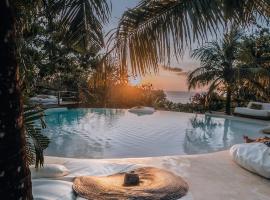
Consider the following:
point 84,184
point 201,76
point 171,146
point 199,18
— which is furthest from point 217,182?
point 201,76

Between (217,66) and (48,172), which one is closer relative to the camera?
(48,172)

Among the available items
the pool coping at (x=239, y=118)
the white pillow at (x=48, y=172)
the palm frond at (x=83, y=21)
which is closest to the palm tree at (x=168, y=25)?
the palm frond at (x=83, y=21)

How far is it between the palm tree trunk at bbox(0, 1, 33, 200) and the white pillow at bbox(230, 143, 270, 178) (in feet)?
13.5

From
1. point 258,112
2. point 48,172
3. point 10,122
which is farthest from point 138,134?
point 10,122

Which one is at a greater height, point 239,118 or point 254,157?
point 239,118

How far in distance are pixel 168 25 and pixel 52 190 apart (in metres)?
2.25

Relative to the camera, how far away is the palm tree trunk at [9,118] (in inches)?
61.6

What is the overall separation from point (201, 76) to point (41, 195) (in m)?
12.0

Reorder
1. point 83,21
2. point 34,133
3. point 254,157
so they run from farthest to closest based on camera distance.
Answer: point 254,157
point 34,133
point 83,21

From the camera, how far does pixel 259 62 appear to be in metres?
14.0

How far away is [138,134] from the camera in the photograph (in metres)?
10.5

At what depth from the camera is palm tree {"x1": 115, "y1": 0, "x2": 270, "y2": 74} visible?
2.47 m

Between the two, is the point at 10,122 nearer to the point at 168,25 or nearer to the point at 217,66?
the point at 168,25

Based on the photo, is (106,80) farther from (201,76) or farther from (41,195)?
(201,76)
